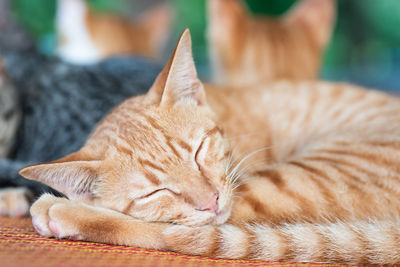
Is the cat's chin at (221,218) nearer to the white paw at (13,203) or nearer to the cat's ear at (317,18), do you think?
the white paw at (13,203)

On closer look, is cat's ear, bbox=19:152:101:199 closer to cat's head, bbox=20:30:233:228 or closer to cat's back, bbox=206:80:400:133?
cat's head, bbox=20:30:233:228

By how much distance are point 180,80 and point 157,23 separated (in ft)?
14.0

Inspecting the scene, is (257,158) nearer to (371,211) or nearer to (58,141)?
(371,211)

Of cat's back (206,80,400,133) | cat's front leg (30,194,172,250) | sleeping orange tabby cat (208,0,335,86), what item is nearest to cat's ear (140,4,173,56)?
sleeping orange tabby cat (208,0,335,86)

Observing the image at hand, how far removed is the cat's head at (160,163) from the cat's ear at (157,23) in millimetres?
4190

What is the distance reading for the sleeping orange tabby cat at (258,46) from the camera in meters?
2.93

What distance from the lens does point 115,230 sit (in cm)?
126

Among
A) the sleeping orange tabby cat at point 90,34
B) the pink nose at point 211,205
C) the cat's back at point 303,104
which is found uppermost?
the sleeping orange tabby cat at point 90,34

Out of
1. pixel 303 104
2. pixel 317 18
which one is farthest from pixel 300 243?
pixel 317 18

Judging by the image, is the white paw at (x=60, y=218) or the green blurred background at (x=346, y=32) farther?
the green blurred background at (x=346, y=32)

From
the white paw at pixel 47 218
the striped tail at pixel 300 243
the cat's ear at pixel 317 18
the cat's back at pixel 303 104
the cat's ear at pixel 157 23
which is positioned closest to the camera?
the striped tail at pixel 300 243

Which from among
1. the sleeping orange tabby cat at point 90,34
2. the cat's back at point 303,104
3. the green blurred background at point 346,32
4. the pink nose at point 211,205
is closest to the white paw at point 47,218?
the pink nose at point 211,205

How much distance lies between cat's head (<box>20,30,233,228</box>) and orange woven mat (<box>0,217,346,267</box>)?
181 mm

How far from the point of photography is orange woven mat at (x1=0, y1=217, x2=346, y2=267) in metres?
1.02
